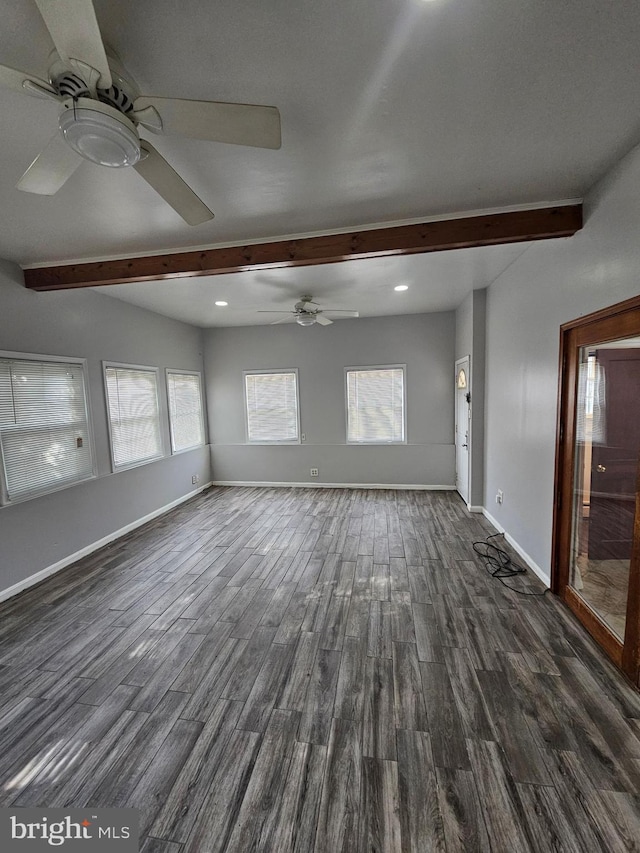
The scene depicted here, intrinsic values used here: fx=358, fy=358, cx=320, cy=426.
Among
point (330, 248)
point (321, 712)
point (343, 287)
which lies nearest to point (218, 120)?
point (330, 248)

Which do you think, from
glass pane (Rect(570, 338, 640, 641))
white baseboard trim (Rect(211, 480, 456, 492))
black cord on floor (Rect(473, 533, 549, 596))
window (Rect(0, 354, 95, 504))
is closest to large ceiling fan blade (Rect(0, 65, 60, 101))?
window (Rect(0, 354, 95, 504))

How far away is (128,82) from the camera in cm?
134

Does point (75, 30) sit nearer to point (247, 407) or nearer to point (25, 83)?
point (25, 83)

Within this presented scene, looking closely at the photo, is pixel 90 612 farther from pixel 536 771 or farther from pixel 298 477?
pixel 298 477

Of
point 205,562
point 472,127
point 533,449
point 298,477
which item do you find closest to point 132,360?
point 205,562

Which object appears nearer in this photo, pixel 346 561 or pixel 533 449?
pixel 533 449

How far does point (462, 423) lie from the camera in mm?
5281

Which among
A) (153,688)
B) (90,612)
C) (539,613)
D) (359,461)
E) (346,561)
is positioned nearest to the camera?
(153,688)

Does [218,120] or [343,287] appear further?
[343,287]

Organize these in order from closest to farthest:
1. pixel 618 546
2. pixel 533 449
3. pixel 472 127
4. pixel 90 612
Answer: pixel 472 127 → pixel 618 546 → pixel 90 612 → pixel 533 449

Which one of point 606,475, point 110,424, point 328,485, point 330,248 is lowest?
point 328,485

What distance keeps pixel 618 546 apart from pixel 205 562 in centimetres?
339

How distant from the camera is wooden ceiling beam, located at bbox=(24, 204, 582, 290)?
8.23 feet

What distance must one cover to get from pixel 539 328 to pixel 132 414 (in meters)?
4.64
